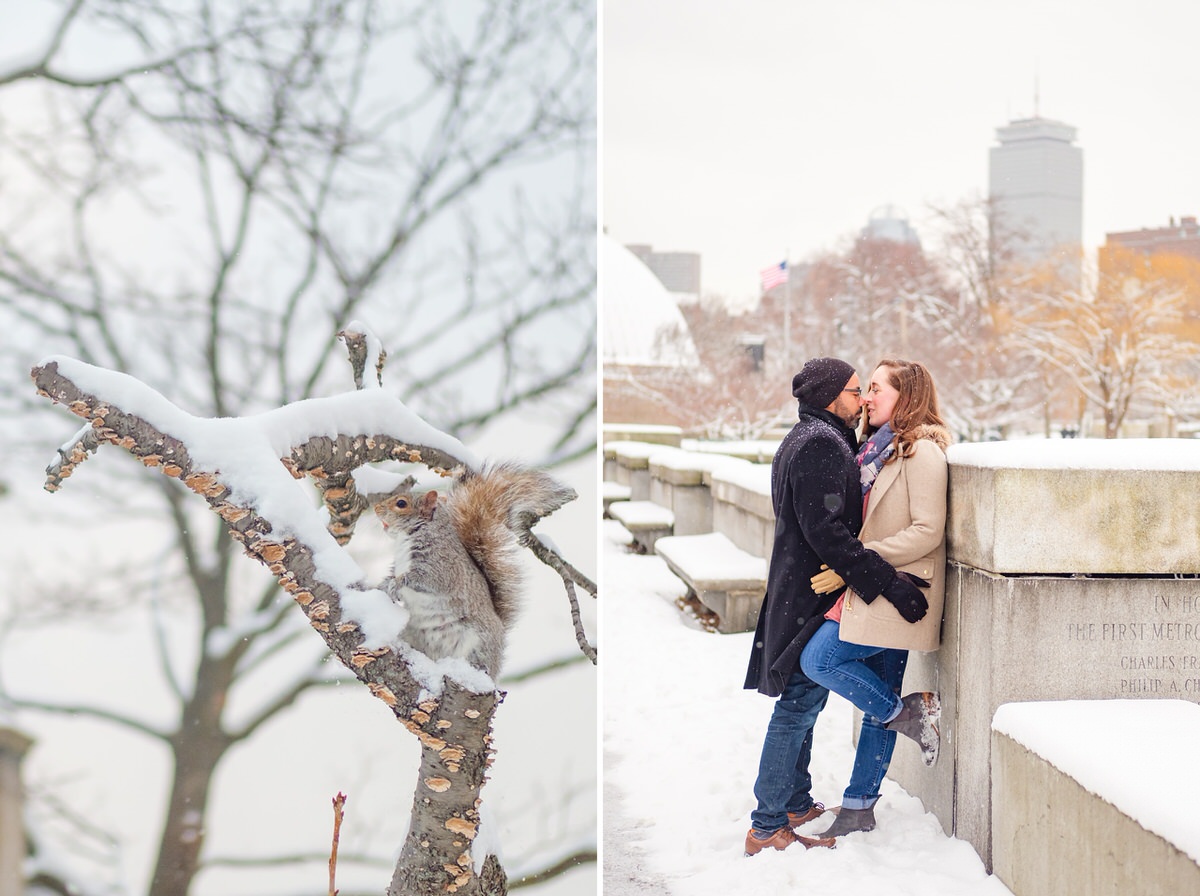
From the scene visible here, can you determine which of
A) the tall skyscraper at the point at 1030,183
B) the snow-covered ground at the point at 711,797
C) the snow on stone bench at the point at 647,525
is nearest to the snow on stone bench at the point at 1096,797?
the snow-covered ground at the point at 711,797

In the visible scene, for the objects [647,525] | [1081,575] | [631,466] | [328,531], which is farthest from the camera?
[631,466]

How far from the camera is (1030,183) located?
20.0 m

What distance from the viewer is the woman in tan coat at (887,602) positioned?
7.14 feet

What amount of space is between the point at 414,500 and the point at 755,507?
3.24 meters

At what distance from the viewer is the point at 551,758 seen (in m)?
2.61

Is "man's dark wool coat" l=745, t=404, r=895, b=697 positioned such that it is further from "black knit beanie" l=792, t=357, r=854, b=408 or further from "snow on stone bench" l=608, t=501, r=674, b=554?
"snow on stone bench" l=608, t=501, r=674, b=554

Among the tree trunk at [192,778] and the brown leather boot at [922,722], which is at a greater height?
the brown leather boot at [922,722]

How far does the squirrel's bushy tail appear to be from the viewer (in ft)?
4.85

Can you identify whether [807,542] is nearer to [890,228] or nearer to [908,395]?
[908,395]

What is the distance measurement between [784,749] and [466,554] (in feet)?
3.80

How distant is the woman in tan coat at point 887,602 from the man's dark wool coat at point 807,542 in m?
0.04

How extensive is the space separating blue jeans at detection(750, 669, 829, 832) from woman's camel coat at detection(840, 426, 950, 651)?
0.74 feet

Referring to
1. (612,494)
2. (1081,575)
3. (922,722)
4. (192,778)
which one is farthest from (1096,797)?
(612,494)

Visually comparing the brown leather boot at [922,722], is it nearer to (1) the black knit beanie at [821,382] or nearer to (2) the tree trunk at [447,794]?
(1) the black knit beanie at [821,382]
